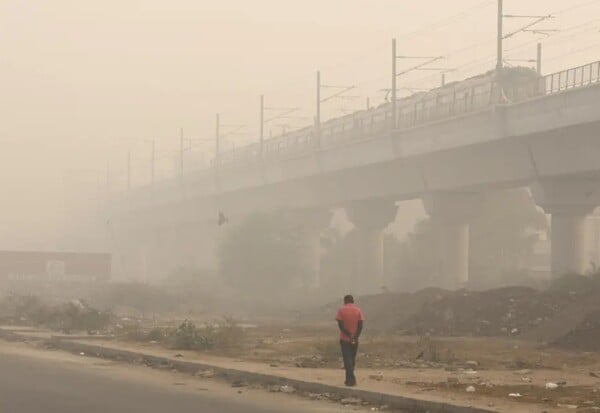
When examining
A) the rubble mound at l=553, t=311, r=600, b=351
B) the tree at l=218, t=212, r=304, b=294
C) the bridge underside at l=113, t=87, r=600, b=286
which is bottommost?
the rubble mound at l=553, t=311, r=600, b=351

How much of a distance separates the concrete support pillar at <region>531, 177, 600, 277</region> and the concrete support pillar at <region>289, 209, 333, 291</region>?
25.3 meters

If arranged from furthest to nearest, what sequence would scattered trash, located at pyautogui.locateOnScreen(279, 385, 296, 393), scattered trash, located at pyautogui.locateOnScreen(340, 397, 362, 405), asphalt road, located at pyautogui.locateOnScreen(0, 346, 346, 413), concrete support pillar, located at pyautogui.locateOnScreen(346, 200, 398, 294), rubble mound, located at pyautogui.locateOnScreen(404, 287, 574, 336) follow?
concrete support pillar, located at pyautogui.locateOnScreen(346, 200, 398, 294)
rubble mound, located at pyautogui.locateOnScreen(404, 287, 574, 336)
scattered trash, located at pyautogui.locateOnScreen(279, 385, 296, 393)
scattered trash, located at pyautogui.locateOnScreen(340, 397, 362, 405)
asphalt road, located at pyautogui.locateOnScreen(0, 346, 346, 413)

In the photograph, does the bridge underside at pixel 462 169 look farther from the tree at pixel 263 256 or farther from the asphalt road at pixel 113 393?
the asphalt road at pixel 113 393

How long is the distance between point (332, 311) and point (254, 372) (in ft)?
97.5

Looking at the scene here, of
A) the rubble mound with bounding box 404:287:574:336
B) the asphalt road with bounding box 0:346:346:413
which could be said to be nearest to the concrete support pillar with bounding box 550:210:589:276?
the rubble mound with bounding box 404:287:574:336

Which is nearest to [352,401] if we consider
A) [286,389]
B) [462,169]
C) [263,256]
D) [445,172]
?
[286,389]

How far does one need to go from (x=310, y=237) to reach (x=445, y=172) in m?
22.7

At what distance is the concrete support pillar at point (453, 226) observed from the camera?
61219mm

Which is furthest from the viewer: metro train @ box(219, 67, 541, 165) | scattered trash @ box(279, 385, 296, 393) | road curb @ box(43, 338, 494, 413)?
metro train @ box(219, 67, 541, 165)

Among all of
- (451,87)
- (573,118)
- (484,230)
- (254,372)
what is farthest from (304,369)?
(484,230)

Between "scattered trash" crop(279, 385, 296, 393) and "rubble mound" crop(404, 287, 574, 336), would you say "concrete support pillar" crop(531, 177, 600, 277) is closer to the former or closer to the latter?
"rubble mound" crop(404, 287, 574, 336)

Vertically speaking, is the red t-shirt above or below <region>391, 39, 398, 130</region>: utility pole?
below

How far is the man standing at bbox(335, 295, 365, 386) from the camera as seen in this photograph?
19.5 metres

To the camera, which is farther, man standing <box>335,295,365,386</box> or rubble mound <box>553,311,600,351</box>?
rubble mound <box>553,311,600,351</box>
